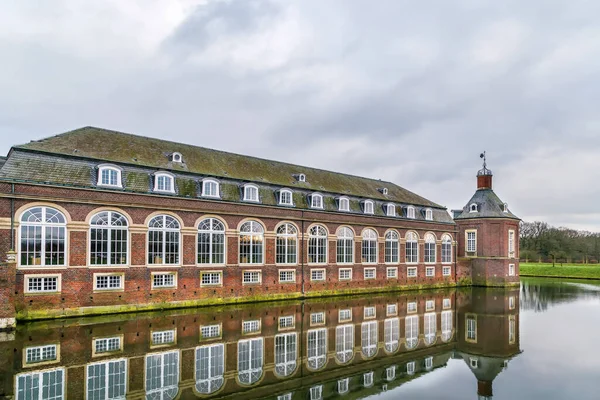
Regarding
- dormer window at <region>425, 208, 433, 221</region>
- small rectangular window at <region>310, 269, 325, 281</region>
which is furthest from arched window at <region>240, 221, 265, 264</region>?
dormer window at <region>425, 208, 433, 221</region>

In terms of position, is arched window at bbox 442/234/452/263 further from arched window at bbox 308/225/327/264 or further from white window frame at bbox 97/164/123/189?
white window frame at bbox 97/164/123/189

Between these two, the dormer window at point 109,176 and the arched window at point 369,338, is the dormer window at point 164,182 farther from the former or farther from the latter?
the arched window at point 369,338

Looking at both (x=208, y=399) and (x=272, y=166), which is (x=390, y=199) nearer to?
(x=272, y=166)

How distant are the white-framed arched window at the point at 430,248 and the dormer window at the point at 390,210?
5.25m

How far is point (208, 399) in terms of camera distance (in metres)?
9.86

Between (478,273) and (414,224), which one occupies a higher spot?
(414,224)

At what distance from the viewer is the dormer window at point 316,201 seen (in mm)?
33394

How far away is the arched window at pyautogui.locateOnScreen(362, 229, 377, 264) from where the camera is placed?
36.7 meters

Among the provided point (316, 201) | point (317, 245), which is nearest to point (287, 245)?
point (317, 245)

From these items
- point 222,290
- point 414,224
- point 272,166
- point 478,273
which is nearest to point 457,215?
point 478,273

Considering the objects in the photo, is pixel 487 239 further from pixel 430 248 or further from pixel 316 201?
pixel 316 201

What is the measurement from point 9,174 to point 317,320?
646 inches

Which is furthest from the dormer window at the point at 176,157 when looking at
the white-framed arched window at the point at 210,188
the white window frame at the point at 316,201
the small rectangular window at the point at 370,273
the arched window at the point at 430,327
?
the arched window at the point at 430,327

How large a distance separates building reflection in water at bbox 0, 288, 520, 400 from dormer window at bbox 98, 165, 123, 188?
7.24m
